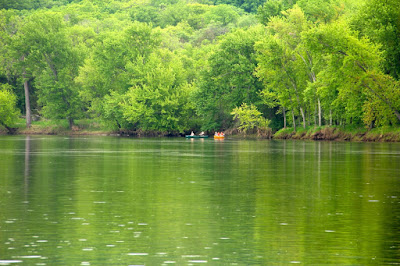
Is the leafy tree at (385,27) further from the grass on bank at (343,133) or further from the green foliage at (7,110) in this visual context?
the green foliage at (7,110)

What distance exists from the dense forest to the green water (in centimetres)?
3932

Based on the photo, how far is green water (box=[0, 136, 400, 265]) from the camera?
1333 cm

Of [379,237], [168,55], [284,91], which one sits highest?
[168,55]

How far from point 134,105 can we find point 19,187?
78.2 meters

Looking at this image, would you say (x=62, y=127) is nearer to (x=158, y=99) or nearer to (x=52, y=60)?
(x=52, y=60)

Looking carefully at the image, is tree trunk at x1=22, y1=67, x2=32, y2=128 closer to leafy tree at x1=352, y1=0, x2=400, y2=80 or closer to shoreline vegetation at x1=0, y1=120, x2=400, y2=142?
shoreline vegetation at x1=0, y1=120, x2=400, y2=142

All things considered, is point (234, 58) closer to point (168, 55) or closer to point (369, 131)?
point (168, 55)

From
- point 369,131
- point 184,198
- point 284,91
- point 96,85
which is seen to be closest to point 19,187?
point 184,198

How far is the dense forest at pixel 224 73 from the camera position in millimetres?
70000

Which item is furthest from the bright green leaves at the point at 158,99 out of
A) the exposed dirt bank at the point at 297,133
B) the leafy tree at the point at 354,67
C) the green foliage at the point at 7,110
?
the leafy tree at the point at 354,67

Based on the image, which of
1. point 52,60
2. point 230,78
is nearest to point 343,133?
point 230,78

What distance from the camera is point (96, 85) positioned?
111500mm

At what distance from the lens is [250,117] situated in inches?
3620

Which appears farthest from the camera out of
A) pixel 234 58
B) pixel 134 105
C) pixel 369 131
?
pixel 134 105
